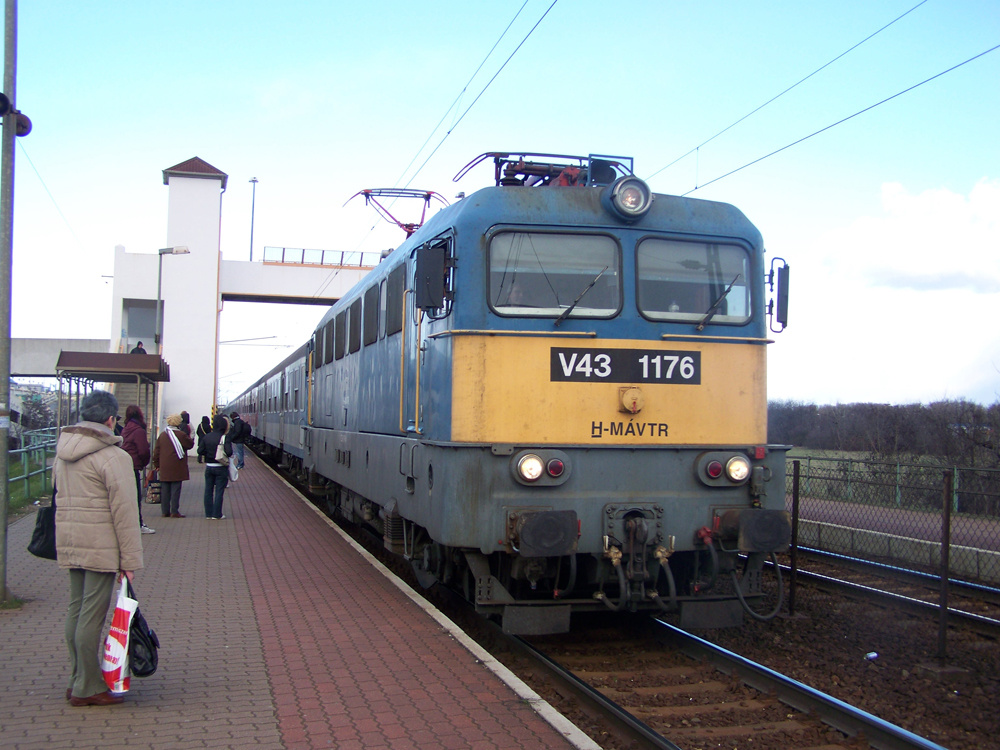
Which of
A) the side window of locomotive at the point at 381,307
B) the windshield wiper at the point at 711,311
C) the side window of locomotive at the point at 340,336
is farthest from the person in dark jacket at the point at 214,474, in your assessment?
the windshield wiper at the point at 711,311

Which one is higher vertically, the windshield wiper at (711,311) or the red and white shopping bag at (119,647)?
the windshield wiper at (711,311)

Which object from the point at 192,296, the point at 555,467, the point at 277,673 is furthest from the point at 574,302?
the point at 192,296

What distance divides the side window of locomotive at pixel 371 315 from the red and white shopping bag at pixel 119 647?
15.9 ft

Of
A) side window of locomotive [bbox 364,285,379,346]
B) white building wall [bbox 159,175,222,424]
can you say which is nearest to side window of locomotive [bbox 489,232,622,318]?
side window of locomotive [bbox 364,285,379,346]

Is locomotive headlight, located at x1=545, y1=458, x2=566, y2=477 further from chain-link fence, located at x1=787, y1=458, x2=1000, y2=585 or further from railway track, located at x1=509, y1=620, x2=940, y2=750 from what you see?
chain-link fence, located at x1=787, y1=458, x2=1000, y2=585

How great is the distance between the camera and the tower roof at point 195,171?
1184 inches

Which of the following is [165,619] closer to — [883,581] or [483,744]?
[483,744]

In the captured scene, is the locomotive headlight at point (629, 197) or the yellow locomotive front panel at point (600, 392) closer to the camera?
the yellow locomotive front panel at point (600, 392)

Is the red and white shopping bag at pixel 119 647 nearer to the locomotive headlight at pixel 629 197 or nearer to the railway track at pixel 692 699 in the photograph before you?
the railway track at pixel 692 699

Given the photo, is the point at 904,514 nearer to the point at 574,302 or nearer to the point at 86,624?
the point at 574,302

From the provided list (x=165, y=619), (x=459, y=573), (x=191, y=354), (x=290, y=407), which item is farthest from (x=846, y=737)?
(x=191, y=354)

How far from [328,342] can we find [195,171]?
1927 cm

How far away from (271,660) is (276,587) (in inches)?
103

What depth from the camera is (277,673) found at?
5648 mm
